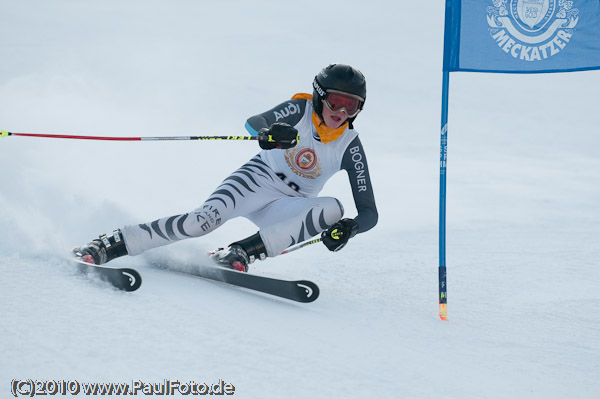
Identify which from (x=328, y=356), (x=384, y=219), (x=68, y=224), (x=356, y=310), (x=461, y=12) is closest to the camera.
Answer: (x=328, y=356)

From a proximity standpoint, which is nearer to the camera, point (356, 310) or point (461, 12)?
point (356, 310)

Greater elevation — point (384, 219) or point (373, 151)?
point (373, 151)

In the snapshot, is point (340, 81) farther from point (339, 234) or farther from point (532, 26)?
point (532, 26)

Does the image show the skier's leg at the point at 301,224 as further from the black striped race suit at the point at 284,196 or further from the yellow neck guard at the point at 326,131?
the yellow neck guard at the point at 326,131

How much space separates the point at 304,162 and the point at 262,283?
87 cm

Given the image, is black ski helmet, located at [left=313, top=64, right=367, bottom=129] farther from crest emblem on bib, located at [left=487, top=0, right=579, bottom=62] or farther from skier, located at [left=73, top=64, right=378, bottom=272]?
crest emblem on bib, located at [left=487, top=0, right=579, bottom=62]

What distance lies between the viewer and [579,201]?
27.4 ft

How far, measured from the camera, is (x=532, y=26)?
13.1 ft

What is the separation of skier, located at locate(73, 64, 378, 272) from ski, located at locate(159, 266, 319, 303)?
143 mm

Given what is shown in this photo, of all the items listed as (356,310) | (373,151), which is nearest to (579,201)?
(373,151)

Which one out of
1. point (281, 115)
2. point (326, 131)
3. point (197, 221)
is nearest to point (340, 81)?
point (326, 131)

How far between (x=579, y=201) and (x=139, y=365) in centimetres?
745

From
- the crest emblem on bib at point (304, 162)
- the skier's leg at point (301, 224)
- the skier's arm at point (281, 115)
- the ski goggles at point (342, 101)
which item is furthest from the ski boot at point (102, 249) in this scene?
the ski goggles at point (342, 101)

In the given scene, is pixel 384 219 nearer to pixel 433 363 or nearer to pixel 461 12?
pixel 461 12
